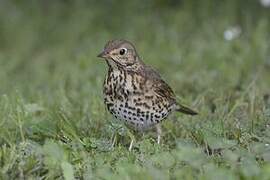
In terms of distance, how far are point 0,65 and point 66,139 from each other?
2925 millimetres

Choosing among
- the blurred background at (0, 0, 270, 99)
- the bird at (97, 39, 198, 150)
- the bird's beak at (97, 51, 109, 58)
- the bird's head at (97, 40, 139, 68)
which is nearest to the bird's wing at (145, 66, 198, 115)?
the bird at (97, 39, 198, 150)

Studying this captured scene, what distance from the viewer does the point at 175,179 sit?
4.62m

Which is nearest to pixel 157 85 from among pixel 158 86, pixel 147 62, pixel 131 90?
pixel 158 86

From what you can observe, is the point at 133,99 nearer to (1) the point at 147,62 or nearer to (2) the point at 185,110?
(2) the point at 185,110

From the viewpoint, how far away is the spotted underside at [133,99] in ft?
18.5

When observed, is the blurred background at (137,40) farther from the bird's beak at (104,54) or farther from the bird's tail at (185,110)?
the bird's beak at (104,54)

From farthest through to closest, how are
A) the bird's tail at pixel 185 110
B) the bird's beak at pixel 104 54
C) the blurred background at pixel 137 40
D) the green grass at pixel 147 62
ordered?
the blurred background at pixel 137 40, the bird's tail at pixel 185 110, the bird's beak at pixel 104 54, the green grass at pixel 147 62

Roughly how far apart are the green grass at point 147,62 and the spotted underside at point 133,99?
0.14m

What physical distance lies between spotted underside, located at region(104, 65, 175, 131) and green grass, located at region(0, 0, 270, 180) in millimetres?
136

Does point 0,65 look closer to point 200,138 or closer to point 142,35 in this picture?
point 142,35

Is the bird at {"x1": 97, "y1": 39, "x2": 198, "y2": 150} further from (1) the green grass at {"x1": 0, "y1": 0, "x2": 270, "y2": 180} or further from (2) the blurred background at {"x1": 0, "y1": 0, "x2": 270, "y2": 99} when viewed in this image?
(2) the blurred background at {"x1": 0, "y1": 0, "x2": 270, "y2": 99}

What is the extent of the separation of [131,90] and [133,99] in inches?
2.4

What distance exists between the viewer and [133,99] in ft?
18.6

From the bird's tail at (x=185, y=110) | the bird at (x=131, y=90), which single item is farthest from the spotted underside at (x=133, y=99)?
the bird's tail at (x=185, y=110)
